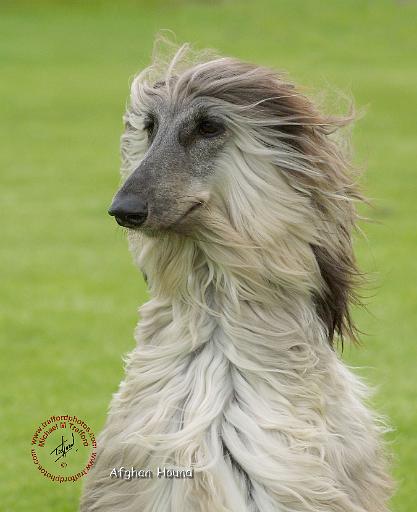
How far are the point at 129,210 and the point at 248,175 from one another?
385 millimetres

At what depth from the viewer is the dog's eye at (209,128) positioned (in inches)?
150

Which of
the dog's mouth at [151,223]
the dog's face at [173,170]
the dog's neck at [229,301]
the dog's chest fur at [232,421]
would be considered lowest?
the dog's chest fur at [232,421]

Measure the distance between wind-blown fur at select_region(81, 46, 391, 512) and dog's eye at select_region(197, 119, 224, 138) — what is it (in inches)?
1.4

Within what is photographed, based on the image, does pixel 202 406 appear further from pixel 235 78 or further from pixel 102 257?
pixel 102 257

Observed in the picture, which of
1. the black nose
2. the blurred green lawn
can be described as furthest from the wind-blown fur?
the blurred green lawn

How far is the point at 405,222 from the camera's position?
510 inches

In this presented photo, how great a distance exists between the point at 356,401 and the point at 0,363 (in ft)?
15.0

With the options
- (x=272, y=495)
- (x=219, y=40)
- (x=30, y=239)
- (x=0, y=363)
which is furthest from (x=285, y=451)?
(x=219, y=40)

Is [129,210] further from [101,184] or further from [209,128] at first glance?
[101,184]

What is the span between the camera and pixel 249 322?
3861mm
